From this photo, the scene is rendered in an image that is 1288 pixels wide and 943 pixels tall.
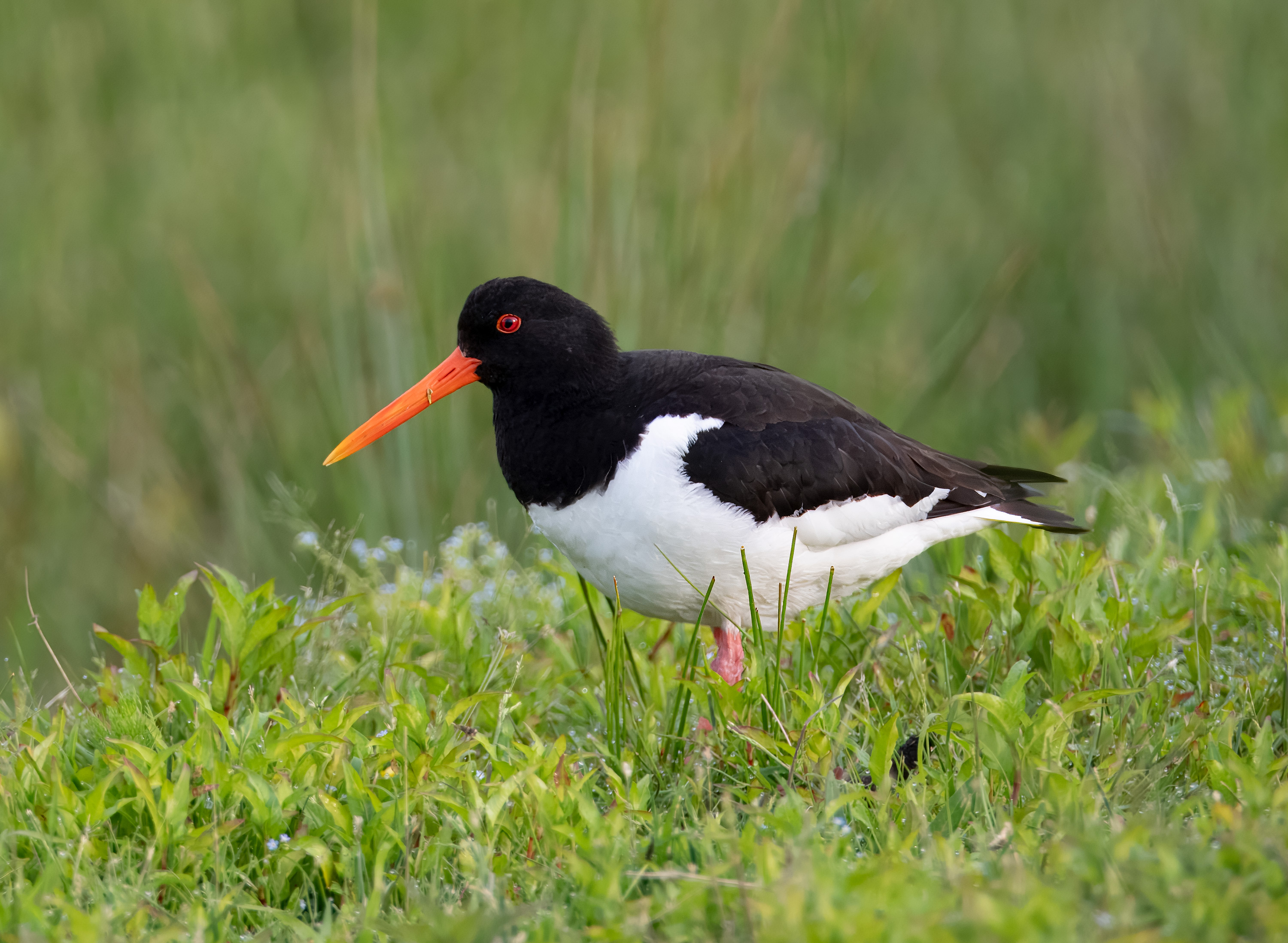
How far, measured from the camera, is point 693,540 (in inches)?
133

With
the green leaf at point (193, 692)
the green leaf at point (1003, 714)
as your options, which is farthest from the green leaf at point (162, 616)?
the green leaf at point (1003, 714)

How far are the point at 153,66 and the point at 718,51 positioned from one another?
10.3 feet

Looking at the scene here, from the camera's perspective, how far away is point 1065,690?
325cm

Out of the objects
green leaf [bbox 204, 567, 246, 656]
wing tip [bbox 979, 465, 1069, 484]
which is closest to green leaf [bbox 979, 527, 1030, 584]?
wing tip [bbox 979, 465, 1069, 484]

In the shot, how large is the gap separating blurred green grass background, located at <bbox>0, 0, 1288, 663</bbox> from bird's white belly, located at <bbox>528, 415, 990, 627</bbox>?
1590 mm

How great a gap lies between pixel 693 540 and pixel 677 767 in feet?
2.03

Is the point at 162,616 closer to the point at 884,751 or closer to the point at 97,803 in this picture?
the point at 97,803

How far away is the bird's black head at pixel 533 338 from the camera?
375 cm

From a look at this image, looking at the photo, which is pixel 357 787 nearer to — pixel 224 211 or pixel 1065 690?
pixel 1065 690

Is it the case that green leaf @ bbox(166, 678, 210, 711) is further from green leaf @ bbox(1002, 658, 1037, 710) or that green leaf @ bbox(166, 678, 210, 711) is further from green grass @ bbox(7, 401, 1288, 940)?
green leaf @ bbox(1002, 658, 1037, 710)

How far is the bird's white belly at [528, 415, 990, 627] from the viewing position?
3393 millimetres

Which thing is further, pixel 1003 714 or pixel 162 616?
pixel 162 616

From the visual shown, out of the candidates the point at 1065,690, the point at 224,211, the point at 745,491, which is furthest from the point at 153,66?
the point at 1065,690

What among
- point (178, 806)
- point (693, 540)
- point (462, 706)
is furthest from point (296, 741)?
point (693, 540)
